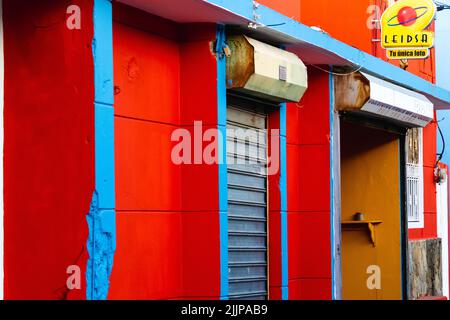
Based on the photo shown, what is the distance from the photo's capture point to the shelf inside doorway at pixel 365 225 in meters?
13.6

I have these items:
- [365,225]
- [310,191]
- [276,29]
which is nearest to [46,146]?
[276,29]

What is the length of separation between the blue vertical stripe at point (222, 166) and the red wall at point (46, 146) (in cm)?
183

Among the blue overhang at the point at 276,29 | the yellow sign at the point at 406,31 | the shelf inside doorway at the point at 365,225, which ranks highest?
the yellow sign at the point at 406,31

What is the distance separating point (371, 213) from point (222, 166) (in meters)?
5.45

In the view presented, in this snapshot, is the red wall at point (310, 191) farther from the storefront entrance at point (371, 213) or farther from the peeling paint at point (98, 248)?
the peeling paint at point (98, 248)

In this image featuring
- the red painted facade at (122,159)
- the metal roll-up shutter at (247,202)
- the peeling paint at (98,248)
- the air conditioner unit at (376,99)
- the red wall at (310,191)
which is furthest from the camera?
the air conditioner unit at (376,99)

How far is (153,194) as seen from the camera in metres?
8.35

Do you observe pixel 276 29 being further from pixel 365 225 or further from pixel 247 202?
pixel 365 225

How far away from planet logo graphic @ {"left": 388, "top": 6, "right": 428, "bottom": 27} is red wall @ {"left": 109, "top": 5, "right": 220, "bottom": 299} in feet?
15.9

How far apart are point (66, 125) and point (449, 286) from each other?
33.9ft

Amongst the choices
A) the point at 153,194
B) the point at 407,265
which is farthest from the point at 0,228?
the point at 407,265

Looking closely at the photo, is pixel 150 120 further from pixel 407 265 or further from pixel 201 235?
pixel 407 265

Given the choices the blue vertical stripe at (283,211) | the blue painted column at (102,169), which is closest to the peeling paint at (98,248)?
the blue painted column at (102,169)
